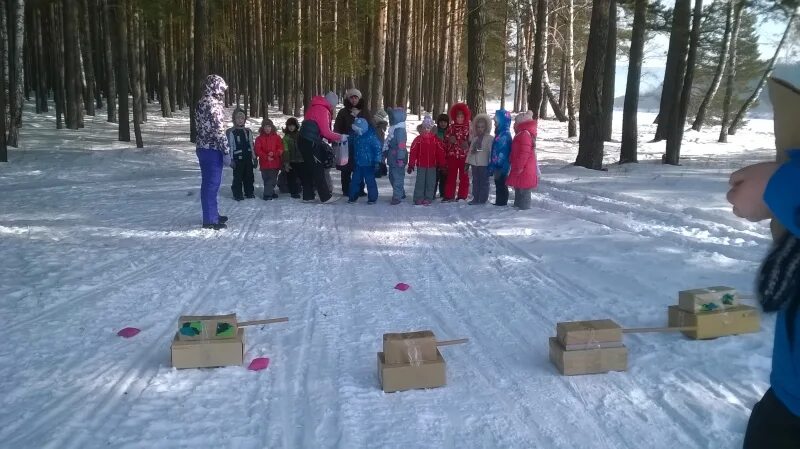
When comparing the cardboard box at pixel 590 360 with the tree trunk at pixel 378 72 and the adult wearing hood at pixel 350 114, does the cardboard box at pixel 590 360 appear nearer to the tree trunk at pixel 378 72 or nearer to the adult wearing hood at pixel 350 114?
the adult wearing hood at pixel 350 114

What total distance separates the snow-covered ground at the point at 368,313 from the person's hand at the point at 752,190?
218 centimetres

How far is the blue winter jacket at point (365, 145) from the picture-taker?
11859 mm

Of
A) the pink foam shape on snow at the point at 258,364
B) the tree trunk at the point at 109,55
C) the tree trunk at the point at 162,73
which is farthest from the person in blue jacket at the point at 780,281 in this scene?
the tree trunk at the point at 162,73

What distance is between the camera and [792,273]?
1.70 metres

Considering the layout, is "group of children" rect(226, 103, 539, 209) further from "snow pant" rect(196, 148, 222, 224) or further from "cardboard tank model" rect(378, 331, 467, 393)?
"cardboard tank model" rect(378, 331, 467, 393)

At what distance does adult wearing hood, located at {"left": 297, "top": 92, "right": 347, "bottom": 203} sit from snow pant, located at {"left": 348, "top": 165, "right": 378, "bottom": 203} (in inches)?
20.9

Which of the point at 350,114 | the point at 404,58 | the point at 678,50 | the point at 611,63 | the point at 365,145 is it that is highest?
the point at 404,58

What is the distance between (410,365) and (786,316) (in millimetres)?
2777

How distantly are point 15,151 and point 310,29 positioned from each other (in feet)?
44.1

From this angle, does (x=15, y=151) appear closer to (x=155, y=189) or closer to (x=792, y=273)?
(x=155, y=189)

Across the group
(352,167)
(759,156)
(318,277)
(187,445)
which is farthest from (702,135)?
(187,445)

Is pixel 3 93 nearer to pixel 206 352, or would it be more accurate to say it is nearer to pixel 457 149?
pixel 457 149

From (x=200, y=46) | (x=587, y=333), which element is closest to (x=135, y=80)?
(x=200, y=46)

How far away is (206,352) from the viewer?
15.2ft
